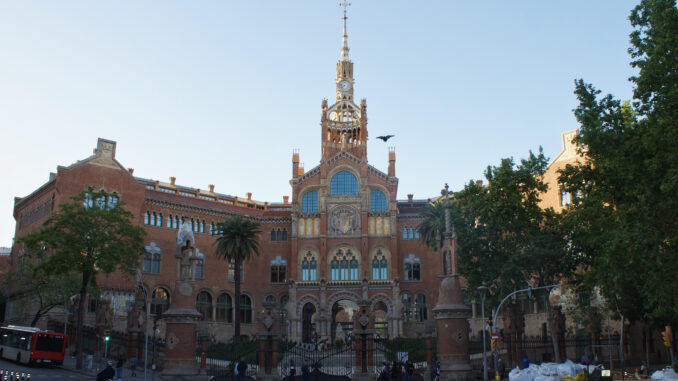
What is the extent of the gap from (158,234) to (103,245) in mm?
25438

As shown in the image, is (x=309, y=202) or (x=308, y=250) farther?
(x=309, y=202)

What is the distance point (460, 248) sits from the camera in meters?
48.0

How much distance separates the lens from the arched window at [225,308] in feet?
246

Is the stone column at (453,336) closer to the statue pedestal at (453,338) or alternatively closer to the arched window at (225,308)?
the statue pedestal at (453,338)

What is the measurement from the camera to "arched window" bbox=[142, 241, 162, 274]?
69.8m

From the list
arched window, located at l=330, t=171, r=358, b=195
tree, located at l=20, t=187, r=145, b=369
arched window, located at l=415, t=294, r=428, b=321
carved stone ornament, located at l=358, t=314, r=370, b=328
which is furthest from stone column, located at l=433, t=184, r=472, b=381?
arched window, located at l=330, t=171, r=358, b=195

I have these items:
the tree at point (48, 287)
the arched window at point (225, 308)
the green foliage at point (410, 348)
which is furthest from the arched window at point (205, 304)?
the green foliage at point (410, 348)

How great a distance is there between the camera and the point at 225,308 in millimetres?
75750

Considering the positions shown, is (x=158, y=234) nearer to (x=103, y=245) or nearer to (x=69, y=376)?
(x=103, y=245)

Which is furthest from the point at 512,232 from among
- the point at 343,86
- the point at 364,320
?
the point at 343,86

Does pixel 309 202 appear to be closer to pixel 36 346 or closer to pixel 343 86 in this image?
pixel 343 86

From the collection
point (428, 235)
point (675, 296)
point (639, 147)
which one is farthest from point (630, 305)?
point (428, 235)

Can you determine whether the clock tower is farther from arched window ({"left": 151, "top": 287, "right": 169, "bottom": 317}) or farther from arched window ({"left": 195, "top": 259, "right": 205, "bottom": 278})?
arched window ({"left": 151, "top": 287, "right": 169, "bottom": 317})

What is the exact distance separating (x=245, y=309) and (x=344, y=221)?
49.4 feet
